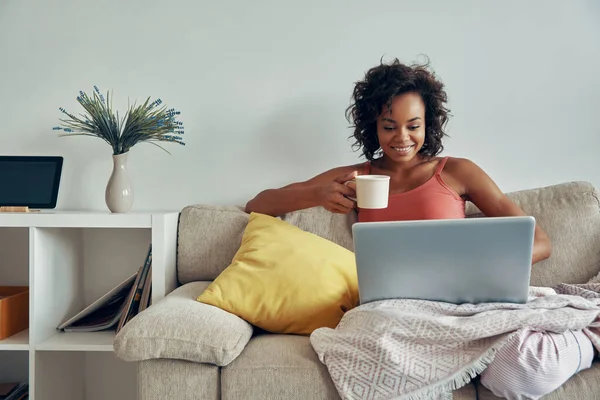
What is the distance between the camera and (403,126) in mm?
1909

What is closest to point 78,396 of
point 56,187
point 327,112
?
point 56,187

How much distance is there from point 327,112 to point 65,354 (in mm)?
Answer: 1338

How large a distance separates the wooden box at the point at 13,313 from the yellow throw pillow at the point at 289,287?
0.79 m

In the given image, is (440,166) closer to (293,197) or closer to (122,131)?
(293,197)

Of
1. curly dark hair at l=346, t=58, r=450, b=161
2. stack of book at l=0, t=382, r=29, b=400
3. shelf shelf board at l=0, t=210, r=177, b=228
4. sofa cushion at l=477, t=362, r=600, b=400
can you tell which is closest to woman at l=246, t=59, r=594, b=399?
curly dark hair at l=346, t=58, r=450, b=161

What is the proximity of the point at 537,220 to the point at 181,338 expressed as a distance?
1241mm

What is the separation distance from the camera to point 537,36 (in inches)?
89.0

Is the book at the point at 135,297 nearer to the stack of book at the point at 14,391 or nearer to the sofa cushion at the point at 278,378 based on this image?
the stack of book at the point at 14,391

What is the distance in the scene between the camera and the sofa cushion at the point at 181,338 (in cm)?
139

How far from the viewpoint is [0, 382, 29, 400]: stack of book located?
2.13 metres

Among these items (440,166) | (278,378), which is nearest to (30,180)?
(278,378)

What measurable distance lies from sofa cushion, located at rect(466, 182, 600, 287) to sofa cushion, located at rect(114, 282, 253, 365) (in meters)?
1.05

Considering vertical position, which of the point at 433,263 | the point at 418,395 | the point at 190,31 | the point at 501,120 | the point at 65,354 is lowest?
the point at 65,354

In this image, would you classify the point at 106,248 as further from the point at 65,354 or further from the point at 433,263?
the point at 433,263
